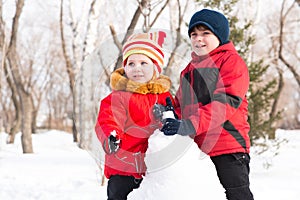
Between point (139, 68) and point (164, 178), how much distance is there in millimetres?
846

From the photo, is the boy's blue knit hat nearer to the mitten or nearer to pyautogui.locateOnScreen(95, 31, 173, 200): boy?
pyautogui.locateOnScreen(95, 31, 173, 200): boy

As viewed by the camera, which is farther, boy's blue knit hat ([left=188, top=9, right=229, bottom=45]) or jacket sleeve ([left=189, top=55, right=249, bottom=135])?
boy's blue knit hat ([left=188, top=9, right=229, bottom=45])

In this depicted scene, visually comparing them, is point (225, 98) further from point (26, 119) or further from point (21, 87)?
point (26, 119)

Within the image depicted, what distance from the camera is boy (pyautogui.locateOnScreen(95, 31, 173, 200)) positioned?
91.4 inches

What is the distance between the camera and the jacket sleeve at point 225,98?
2010 millimetres

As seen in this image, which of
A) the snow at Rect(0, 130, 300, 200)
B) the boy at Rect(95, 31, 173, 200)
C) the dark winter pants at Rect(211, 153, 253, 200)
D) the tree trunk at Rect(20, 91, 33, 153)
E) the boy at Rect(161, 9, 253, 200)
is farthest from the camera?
the tree trunk at Rect(20, 91, 33, 153)

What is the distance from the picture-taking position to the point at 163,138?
228 cm

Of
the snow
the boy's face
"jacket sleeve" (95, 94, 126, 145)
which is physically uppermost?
the boy's face

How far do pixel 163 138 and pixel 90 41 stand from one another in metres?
6.72

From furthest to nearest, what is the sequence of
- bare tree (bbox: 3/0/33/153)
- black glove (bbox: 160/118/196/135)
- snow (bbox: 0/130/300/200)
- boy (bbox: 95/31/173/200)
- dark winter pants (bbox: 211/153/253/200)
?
bare tree (bbox: 3/0/33/153) → snow (bbox: 0/130/300/200) → boy (bbox: 95/31/173/200) → dark winter pants (bbox: 211/153/253/200) → black glove (bbox: 160/118/196/135)

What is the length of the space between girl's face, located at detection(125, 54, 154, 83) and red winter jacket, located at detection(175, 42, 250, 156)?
235 mm

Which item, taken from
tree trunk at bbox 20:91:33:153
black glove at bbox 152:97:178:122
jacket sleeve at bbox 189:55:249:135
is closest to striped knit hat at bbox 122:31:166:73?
black glove at bbox 152:97:178:122

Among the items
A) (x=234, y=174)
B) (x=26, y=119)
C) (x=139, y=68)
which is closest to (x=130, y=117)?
(x=139, y=68)

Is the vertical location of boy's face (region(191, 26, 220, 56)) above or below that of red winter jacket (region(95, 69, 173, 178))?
above
